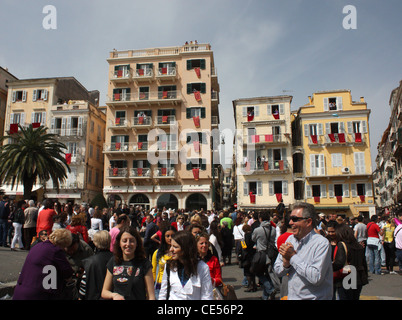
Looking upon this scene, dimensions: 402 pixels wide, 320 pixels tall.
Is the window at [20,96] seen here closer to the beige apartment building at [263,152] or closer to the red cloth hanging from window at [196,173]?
the red cloth hanging from window at [196,173]

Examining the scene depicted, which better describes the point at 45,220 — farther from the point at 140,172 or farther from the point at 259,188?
the point at 259,188

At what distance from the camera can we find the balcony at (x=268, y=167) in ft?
111

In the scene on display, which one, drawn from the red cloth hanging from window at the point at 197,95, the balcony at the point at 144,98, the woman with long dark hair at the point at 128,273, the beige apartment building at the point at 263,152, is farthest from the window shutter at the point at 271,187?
the woman with long dark hair at the point at 128,273

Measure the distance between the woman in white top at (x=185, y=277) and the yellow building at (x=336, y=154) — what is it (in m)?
31.9

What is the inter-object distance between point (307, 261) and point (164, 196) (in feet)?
104

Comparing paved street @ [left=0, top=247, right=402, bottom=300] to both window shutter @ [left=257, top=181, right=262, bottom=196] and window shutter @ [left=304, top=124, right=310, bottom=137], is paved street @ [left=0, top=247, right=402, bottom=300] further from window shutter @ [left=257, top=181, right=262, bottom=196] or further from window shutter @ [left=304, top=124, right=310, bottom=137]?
window shutter @ [left=304, top=124, right=310, bottom=137]

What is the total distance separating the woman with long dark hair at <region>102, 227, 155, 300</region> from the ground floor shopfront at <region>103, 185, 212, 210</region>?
29820 mm

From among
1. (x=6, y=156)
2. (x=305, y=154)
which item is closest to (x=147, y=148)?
(x=6, y=156)

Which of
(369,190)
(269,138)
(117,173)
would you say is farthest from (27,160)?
(369,190)

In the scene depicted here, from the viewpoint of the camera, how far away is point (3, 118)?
39.4 m

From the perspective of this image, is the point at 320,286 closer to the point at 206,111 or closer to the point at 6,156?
the point at 6,156

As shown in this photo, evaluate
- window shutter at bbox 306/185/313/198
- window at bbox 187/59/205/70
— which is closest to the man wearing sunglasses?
window shutter at bbox 306/185/313/198

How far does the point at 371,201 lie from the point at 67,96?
36.7 metres

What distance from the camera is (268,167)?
33969 mm
